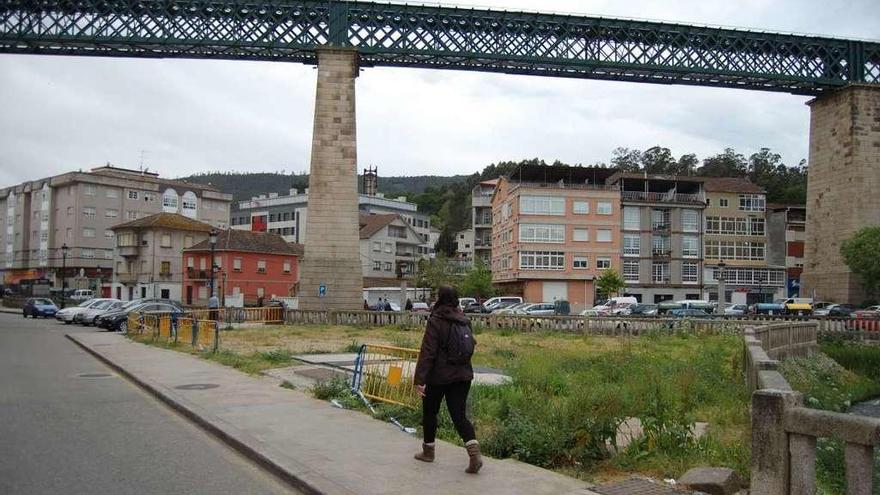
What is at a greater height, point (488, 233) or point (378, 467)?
point (488, 233)

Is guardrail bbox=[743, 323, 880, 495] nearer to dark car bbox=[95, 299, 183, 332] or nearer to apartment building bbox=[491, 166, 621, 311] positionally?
dark car bbox=[95, 299, 183, 332]

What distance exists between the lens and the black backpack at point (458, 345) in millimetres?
7422

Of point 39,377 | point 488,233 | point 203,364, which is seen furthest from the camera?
point 488,233

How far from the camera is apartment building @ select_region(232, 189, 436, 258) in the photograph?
121331 millimetres

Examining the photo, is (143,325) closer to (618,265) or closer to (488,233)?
(618,265)

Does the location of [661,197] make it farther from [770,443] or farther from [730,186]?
[770,443]

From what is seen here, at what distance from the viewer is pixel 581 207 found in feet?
240

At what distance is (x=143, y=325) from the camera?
30.0 metres

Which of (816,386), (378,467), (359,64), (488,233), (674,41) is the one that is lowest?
(816,386)

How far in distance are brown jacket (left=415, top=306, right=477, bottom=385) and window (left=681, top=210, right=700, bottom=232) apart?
74.8 m

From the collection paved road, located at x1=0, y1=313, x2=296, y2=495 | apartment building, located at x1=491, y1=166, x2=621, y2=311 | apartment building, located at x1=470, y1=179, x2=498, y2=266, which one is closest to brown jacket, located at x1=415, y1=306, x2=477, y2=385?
paved road, located at x1=0, y1=313, x2=296, y2=495

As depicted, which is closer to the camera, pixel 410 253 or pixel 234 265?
pixel 234 265

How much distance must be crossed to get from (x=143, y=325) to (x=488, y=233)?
248 feet

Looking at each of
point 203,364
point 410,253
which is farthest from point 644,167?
point 203,364
